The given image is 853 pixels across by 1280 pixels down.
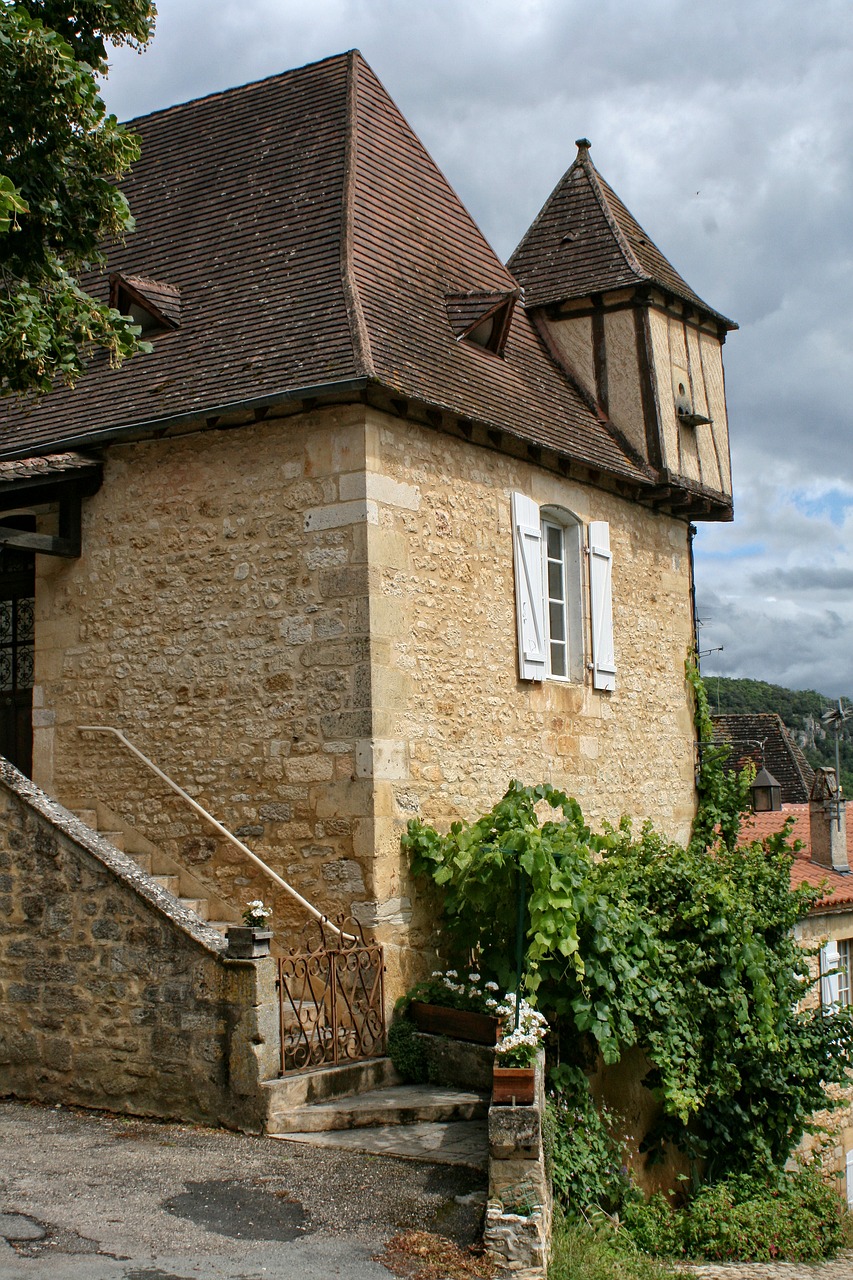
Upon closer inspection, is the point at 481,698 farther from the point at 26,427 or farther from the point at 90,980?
the point at 26,427

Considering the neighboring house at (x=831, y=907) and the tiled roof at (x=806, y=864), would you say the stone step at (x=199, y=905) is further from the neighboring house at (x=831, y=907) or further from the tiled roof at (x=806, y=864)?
the neighboring house at (x=831, y=907)

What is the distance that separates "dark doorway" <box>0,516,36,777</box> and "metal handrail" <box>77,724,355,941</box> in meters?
0.82

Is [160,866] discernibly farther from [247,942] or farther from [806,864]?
[806,864]

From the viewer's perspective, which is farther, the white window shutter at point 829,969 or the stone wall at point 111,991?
the white window shutter at point 829,969

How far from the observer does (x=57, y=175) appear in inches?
284

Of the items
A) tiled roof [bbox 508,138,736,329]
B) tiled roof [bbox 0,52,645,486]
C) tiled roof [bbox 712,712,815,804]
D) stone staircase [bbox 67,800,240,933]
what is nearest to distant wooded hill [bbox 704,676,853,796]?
tiled roof [bbox 712,712,815,804]

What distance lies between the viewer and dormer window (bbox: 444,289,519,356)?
35.9 ft

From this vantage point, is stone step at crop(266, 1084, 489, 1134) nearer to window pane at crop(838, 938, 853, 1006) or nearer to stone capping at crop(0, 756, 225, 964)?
stone capping at crop(0, 756, 225, 964)

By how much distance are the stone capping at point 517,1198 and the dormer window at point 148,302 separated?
6.82 meters

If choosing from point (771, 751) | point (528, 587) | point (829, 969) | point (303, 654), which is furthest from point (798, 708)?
point (303, 654)

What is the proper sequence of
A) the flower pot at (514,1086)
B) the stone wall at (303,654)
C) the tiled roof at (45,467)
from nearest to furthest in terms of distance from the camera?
the flower pot at (514,1086) → the stone wall at (303,654) → the tiled roof at (45,467)

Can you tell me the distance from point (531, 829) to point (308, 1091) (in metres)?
2.14

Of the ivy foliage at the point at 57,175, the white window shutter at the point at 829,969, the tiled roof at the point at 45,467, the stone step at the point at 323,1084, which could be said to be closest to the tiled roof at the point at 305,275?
the tiled roof at the point at 45,467

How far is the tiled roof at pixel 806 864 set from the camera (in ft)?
54.0
